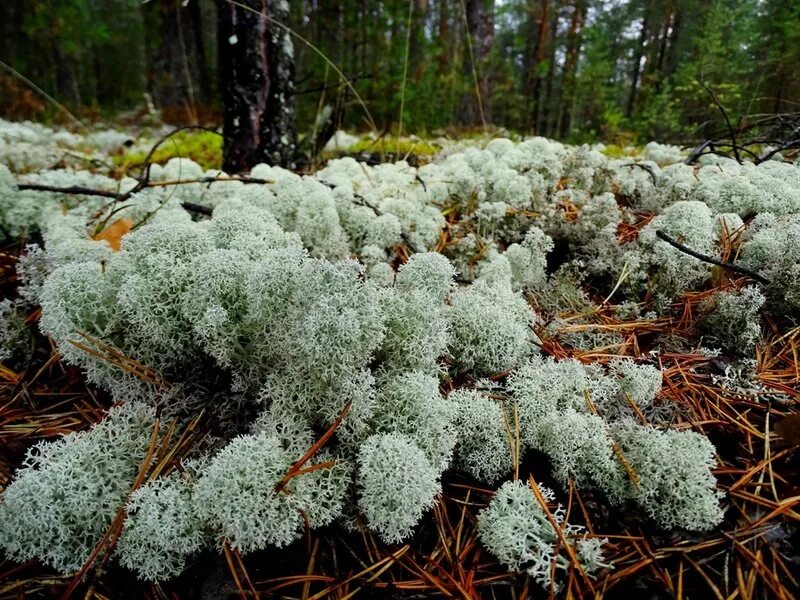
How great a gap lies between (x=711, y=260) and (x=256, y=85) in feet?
10.9

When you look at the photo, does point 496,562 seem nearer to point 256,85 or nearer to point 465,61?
point 256,85

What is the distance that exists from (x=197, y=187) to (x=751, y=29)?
40.7 feet

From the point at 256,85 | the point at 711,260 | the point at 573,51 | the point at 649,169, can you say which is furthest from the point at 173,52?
the point at 711,260

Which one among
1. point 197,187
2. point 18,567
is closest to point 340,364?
point 18,567

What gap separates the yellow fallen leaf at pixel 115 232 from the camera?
7.83 feet

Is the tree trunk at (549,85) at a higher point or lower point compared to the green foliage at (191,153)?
higher

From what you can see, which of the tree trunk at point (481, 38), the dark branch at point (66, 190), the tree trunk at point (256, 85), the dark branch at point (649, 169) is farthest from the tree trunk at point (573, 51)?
the dark branch at point (66, 190)

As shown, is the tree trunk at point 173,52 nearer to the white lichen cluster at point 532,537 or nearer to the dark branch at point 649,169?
the dark branch at point 649,169

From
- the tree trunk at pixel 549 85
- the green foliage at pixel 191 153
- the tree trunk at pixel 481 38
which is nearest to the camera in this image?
the green foliage at pixel 191 153

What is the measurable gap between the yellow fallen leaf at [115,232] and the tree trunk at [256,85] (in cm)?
153

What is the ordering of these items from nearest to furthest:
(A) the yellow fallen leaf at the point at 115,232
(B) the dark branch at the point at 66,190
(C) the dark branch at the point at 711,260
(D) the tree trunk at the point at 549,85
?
(C) the dark branch at the point at 711,260 < (A) the yellow fallen leaf at the point at 115,232 < (B) the dark branch at the point at 66,190 < (D) the tree trunk at the point at 549,85

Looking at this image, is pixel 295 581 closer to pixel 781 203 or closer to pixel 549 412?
pixel 549 412

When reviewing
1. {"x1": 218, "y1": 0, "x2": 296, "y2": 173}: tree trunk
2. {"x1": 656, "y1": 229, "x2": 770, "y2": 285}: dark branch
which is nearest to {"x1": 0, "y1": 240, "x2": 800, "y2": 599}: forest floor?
{"x1": 656, "y1": 229, "x2": 770, "y2": 285}: dark branch

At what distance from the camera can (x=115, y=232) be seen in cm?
245
